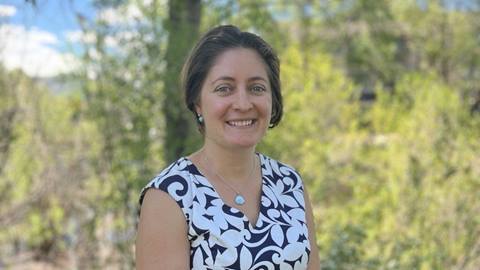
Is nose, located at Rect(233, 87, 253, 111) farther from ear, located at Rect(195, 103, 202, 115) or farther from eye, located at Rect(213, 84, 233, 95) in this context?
ear, located at Rect(195, 103, 202, 115)

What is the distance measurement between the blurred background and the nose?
1658 millimetres

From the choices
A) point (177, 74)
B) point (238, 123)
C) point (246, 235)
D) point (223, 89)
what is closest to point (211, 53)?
point (223, 89)

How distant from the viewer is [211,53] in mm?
1914

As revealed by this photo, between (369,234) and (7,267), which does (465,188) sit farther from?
(7,267)

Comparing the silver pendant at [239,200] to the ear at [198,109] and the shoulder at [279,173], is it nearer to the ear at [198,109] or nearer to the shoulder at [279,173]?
the shoulder at [279,173]

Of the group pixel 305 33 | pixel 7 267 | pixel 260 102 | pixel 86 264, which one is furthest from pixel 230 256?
pixel 305 33

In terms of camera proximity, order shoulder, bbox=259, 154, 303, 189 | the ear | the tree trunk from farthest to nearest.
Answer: the tree trunk → shoulder, bbox=259, 154, 303, 189 → the ear

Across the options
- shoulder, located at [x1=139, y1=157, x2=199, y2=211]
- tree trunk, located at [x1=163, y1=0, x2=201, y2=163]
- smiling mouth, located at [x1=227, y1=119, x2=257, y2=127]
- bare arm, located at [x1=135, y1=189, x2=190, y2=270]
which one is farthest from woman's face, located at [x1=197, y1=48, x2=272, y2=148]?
tree trunk, located at [x1=163, y1=0, x2=201, y2=163]

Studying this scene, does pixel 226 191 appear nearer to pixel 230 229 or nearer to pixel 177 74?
pixel 230 229

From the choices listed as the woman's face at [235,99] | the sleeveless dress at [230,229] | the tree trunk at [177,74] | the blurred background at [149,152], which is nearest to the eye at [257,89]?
the woman's face at [235,99]

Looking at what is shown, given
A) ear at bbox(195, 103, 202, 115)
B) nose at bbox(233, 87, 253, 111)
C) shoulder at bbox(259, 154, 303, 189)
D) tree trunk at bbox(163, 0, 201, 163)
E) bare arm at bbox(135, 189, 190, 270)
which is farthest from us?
tree trunk at bbox(163, 0, 201, 163)

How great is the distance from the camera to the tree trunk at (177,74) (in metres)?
4.88

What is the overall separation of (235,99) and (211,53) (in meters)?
0.16

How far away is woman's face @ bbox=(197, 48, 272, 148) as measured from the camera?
1894mm
